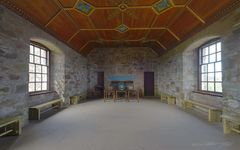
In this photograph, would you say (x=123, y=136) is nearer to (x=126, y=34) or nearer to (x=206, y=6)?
(x=206, y=6)

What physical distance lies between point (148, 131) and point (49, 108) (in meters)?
3.88

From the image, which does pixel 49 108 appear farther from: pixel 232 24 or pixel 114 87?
pixel 232 24

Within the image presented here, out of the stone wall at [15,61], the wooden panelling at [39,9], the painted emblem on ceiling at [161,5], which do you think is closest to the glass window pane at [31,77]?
the stone wall at [15,61]

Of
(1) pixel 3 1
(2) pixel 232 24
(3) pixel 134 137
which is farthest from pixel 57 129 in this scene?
A: (2) pixel 232 24

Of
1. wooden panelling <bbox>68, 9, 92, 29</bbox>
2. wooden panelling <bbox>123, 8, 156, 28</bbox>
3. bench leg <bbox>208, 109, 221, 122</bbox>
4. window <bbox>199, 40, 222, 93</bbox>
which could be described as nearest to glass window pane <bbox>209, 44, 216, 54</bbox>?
window <bbox>199, 40, 222, 93</bbox>

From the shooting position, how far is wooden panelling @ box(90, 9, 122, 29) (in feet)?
14.0

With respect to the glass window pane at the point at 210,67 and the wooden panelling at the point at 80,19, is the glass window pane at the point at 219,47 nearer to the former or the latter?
the glass window pane at the point at 210,67

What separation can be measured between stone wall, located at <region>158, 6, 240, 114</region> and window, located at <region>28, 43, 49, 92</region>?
201 inches

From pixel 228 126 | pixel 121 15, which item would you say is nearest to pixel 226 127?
pixel 228 126

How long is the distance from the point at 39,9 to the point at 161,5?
3.03 m

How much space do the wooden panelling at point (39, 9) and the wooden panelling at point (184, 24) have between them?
11.4 ft

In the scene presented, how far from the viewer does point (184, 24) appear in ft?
15.4

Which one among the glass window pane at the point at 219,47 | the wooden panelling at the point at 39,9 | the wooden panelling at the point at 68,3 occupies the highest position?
the wooden panelling at the point at 68,3

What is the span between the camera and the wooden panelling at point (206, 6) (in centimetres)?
325
